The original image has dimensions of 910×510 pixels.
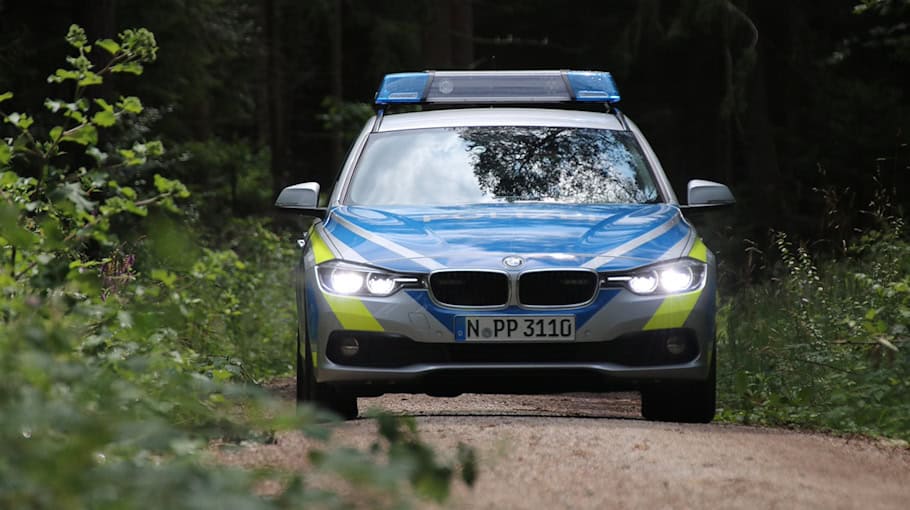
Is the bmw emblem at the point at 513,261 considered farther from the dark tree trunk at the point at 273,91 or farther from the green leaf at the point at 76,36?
the dark tree trunk at the point at 273,91

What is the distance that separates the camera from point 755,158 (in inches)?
1153

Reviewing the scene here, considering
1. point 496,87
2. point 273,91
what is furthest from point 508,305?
point 273,91

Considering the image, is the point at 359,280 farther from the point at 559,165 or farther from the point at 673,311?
the point at 559,165

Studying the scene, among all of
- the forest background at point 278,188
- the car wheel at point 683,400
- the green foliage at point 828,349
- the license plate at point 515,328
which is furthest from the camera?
the green foliage at point 828,349

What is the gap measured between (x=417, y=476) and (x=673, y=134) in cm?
3332

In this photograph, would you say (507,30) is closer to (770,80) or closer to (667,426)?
(770,80)

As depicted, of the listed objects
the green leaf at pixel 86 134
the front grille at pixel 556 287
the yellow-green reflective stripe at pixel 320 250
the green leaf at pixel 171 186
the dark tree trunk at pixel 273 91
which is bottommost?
the dark tree trunk at pixel 273 91

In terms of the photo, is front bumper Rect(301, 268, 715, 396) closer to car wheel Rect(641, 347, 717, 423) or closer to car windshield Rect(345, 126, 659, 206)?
car wheel Rect(641, 347, 717, 423)

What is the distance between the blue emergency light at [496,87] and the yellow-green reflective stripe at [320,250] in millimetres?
1909

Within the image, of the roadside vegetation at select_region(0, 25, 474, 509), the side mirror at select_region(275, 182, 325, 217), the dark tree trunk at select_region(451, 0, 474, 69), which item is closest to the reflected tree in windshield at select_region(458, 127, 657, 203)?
the side mirror at select_region(275, 182, 325, 217)

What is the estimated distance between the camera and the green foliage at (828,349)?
8.30 m

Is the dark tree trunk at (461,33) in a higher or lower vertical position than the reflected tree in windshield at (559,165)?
lower

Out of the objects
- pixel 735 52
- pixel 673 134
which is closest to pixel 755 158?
pixel 735 52

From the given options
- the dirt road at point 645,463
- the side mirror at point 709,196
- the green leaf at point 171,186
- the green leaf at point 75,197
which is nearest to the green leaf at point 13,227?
the green leaf at point 75,197
